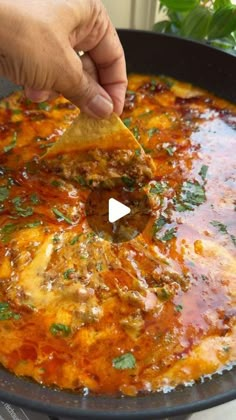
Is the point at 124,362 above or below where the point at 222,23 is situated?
below

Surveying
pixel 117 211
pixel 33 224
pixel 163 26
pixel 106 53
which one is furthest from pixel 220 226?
pixel 163 26

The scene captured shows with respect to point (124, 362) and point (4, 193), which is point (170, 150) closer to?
point (4, 193)

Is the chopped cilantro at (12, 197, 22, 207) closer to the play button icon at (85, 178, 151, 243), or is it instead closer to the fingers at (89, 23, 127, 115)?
the play button icon at (85, 178, 151, 243)

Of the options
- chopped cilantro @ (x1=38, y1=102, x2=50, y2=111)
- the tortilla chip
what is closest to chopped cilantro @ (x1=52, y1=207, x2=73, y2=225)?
the tortilla chip

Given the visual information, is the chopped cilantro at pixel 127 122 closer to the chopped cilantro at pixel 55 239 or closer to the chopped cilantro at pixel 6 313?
the chopped cilantro at pixel 55 239

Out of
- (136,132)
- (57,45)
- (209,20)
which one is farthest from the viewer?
(209,20)

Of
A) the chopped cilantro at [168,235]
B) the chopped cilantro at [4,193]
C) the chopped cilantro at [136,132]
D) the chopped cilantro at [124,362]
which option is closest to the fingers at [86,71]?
the chopped cilantro at [136,132]

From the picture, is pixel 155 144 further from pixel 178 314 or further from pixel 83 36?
pixel 178 314
